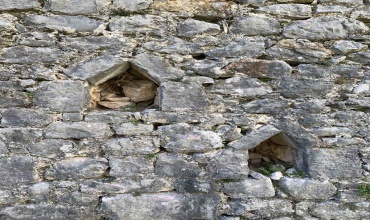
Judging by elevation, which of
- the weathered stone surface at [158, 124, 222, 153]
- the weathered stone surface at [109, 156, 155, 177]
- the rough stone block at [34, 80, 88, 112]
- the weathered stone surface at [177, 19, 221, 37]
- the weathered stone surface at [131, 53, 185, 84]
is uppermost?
the weathered stone surface at [177, 19, 221, 37]

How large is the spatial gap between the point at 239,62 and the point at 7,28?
160 centimetres

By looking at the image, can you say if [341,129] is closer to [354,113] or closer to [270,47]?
[354,113]

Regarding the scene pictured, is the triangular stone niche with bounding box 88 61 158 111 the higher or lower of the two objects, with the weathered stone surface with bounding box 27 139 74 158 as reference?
higher

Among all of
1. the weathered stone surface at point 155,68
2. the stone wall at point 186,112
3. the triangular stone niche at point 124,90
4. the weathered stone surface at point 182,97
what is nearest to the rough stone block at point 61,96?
the stone wall at point 186,112

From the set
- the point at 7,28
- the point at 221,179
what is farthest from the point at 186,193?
the point at 7,28

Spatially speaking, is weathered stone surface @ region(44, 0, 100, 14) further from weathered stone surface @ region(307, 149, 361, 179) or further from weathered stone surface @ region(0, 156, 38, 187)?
weathered stone surface @ region(307, 149, 361, 179)

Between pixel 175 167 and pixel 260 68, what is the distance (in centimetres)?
92

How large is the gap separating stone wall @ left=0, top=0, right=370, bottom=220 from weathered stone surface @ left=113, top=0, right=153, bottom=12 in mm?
14

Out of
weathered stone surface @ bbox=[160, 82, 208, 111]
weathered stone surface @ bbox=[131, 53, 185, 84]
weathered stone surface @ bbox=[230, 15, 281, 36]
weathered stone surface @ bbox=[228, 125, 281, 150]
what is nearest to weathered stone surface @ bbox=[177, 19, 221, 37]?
weathered stone surface @ bbox=[230, 15, 281, 36]

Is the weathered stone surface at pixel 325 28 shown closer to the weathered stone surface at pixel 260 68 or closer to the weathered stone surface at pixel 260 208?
the weathered stone surface at pixel 260 68

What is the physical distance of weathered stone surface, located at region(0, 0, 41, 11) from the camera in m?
2.62

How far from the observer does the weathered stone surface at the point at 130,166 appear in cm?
251

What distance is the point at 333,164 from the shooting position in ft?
8.78

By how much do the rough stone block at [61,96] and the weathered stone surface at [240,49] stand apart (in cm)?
93
